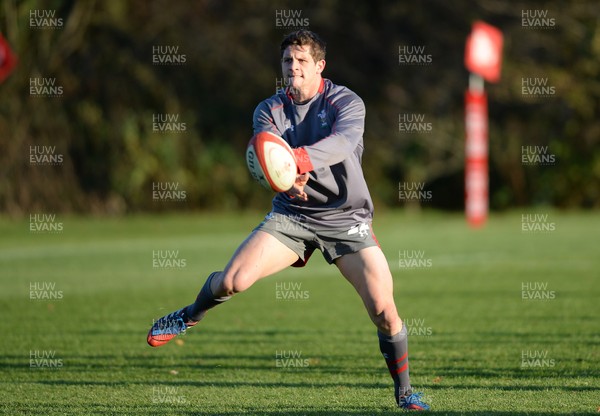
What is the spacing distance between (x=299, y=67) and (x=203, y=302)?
5.45 ft

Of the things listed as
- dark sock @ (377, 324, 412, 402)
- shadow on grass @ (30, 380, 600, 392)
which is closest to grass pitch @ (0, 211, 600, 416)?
shadow on grass @ (30, 380, 600, 392)

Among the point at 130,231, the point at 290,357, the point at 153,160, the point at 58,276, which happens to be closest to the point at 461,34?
the point at 153,160

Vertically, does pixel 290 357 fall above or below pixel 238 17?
below

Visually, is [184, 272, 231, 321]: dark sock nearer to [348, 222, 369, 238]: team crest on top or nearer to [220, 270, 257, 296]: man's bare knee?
[220, 270, 257, 296]: man's bare knee

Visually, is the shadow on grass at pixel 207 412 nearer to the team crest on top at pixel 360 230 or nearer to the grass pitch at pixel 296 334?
the grass pitch at pixel 296 334

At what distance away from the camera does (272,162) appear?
588 cm

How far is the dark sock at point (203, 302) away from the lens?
6.52 meters

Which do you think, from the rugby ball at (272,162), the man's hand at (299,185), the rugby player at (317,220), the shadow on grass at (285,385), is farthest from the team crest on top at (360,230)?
the shadow on grass at (285,385)

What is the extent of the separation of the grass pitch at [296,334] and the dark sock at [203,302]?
585 millimetres

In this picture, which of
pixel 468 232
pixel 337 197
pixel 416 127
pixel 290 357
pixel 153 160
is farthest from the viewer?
pixel 416 127

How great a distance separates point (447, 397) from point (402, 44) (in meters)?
28.3

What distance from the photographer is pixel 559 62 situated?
33.0 meters

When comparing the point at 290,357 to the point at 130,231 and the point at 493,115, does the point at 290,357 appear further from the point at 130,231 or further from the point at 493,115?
the point at 493,115

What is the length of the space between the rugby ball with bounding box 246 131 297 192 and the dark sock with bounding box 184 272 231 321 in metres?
0.88
